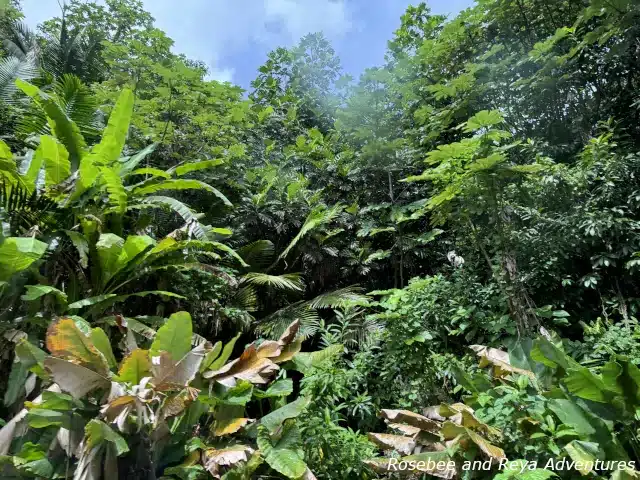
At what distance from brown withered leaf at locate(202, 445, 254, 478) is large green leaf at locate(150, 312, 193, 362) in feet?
2.18

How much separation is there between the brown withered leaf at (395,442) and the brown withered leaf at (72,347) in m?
1.99

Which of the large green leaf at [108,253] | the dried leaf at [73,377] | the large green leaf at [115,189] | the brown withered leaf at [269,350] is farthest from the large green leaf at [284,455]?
the large green leaf at [115,189]

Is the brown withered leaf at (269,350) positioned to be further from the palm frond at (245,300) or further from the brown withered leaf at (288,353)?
the palm frond at (245,300)

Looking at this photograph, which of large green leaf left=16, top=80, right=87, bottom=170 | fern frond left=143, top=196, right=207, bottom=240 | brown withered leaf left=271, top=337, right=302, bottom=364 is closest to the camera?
brown withered leaf left=271, top=337, right=302, bottom=364

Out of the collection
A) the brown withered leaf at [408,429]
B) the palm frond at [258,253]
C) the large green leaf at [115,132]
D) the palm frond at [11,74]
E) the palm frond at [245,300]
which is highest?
the palm frond at [11,74]

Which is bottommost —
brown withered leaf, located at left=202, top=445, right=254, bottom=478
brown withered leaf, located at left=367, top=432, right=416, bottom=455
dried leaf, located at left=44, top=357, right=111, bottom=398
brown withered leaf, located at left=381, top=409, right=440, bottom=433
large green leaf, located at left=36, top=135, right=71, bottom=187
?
brown withered leaf, located at left=202, top=445, right=254, bottom=478

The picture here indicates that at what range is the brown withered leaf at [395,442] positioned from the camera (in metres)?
2.96

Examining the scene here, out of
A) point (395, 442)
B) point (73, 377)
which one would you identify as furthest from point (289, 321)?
point (73, 377)

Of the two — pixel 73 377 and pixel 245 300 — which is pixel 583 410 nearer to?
pixel 73 377

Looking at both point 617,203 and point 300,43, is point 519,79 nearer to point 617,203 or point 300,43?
point 617,203

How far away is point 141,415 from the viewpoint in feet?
7.70

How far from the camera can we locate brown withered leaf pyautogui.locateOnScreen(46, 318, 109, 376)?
2428 millimetres

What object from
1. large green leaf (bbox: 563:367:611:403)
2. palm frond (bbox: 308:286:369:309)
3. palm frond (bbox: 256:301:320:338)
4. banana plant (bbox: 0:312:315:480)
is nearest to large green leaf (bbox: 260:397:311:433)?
banana plant (bbox: 0:312:315:480)

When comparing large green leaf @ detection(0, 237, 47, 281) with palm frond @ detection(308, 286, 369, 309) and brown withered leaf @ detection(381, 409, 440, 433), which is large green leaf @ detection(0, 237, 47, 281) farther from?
palm frond @ detection(308, 286, 369, 309)
